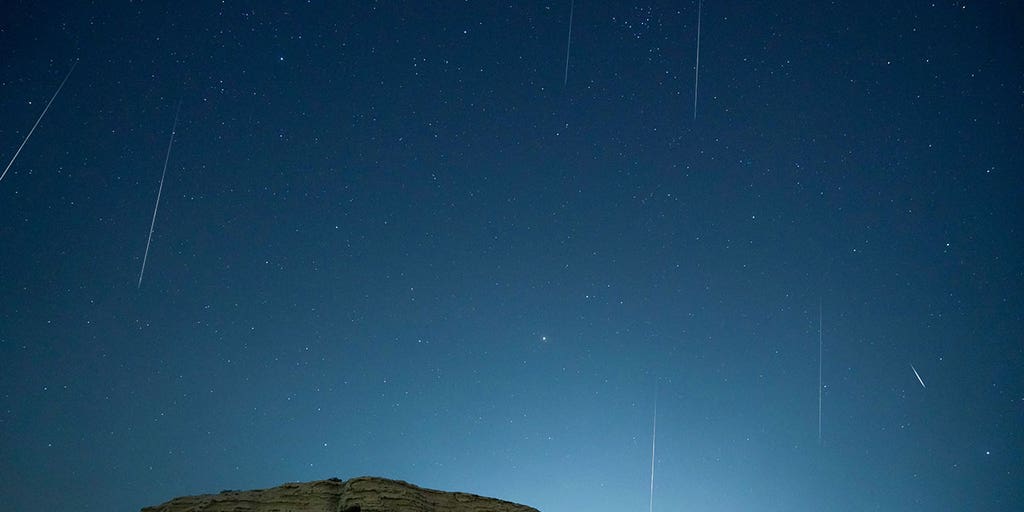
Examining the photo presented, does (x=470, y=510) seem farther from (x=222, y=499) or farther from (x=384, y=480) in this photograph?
(x=222, y=499)

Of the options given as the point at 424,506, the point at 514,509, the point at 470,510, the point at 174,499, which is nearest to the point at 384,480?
the point at 424,506

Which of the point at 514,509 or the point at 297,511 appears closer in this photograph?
the point at 297,511

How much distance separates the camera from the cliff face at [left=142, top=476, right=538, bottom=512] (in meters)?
25.7

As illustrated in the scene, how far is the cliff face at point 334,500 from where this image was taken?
25734mm

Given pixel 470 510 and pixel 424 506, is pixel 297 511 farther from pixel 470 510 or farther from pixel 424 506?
pixel 470 510

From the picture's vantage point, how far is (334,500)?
26.5m

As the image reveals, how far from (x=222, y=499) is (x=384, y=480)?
22.3 ft

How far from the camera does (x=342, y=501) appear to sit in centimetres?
2589

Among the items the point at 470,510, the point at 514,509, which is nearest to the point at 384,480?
the point at 470,510

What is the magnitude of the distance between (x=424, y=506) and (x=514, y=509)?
456 cm

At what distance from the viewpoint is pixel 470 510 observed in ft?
91.6

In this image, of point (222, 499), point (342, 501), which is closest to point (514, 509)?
point (342, 501)

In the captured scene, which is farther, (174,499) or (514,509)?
(514,509)

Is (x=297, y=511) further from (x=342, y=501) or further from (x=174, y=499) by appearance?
(x=174, y=499)
